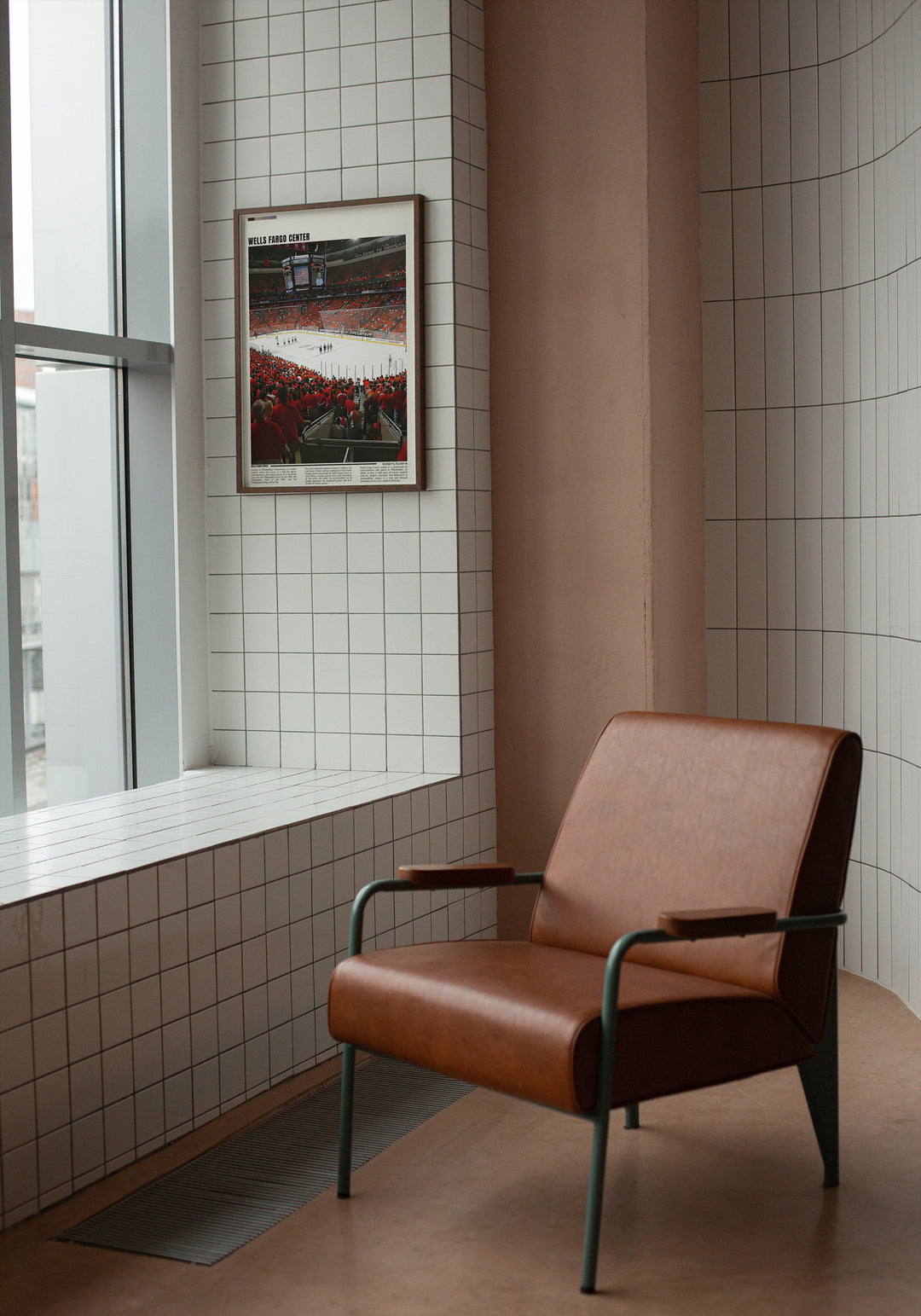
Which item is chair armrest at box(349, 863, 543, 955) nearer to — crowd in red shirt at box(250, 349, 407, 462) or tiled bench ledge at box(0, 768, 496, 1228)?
tiled bench ledge at box(0, 768, 496, 1228)

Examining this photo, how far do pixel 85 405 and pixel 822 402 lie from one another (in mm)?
2045

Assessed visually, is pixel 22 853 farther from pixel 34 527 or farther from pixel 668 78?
pixel 668 78

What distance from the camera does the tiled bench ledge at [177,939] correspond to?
2.55 m

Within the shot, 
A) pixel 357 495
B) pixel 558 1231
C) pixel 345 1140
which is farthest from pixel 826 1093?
pixel 357 495

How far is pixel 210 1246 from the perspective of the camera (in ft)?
7.93

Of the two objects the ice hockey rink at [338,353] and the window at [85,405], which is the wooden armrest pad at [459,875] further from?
the ice hockey rink at [338,353]

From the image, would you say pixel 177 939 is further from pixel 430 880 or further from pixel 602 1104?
pixel 602 1104

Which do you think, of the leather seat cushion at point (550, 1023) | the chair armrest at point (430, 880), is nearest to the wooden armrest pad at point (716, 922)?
the leather seat cushion at point (550, 1023)

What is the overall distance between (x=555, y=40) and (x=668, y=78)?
0.33 meters

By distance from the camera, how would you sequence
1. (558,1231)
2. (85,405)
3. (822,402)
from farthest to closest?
1. (822,402)
2. (85,405)
3. (558,1231)

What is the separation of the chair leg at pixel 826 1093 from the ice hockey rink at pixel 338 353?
205 cm

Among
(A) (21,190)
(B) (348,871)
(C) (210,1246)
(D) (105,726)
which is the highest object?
(A) (21,190)

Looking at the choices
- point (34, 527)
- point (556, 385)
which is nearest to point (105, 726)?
point (34, 527)

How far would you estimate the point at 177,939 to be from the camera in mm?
2879
